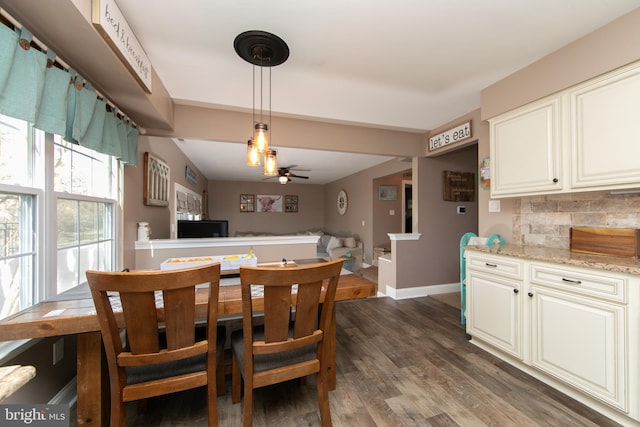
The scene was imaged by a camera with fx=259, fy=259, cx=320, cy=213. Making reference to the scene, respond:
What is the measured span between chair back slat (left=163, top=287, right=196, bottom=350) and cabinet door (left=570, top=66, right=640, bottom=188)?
247 cm

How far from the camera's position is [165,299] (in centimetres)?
109

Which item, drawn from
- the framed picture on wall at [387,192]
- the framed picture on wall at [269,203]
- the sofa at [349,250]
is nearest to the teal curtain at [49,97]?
the sofa at [349,250]

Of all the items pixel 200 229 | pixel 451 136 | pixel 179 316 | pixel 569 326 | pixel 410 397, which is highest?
pixel 451 136

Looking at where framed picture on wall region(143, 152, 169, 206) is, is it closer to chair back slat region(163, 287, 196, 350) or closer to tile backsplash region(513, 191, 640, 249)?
chair back slat region(163, 287, 196, 350)

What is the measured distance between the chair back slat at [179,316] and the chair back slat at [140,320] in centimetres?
5

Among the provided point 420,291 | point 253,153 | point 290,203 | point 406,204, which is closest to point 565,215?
point 420,291

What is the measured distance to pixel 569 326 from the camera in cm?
162

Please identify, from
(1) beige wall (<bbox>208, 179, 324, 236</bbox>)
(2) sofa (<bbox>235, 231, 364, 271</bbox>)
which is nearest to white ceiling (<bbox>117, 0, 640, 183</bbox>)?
(2) sofa (<bbox>235, 231, 364, 271</bbox>)

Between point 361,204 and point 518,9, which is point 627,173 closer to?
point 518,9

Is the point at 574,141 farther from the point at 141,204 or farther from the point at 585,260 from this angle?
the point at 141,204

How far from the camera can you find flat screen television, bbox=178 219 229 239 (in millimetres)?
3059

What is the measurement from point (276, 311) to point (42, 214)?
1.42m

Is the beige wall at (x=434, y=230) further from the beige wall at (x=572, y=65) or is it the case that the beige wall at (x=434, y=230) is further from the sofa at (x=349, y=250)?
the sofa at (x=349, y=250)

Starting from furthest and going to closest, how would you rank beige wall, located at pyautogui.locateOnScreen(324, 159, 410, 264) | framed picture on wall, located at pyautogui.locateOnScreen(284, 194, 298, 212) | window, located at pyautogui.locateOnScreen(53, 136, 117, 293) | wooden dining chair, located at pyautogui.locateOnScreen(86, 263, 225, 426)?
framed picture on wall, located at pyautogui.locateOnScreen(284, 194, 298, 212)
beige wall, located at pyautogui.locateOnScreen(324, 159, 410, 264)
window, located at pyautogui.locateOnScreen(53, 136, 117, 293)
wooden dining chair, located at pyautogui.locateOnScreen(86, 263, 225, 426)
